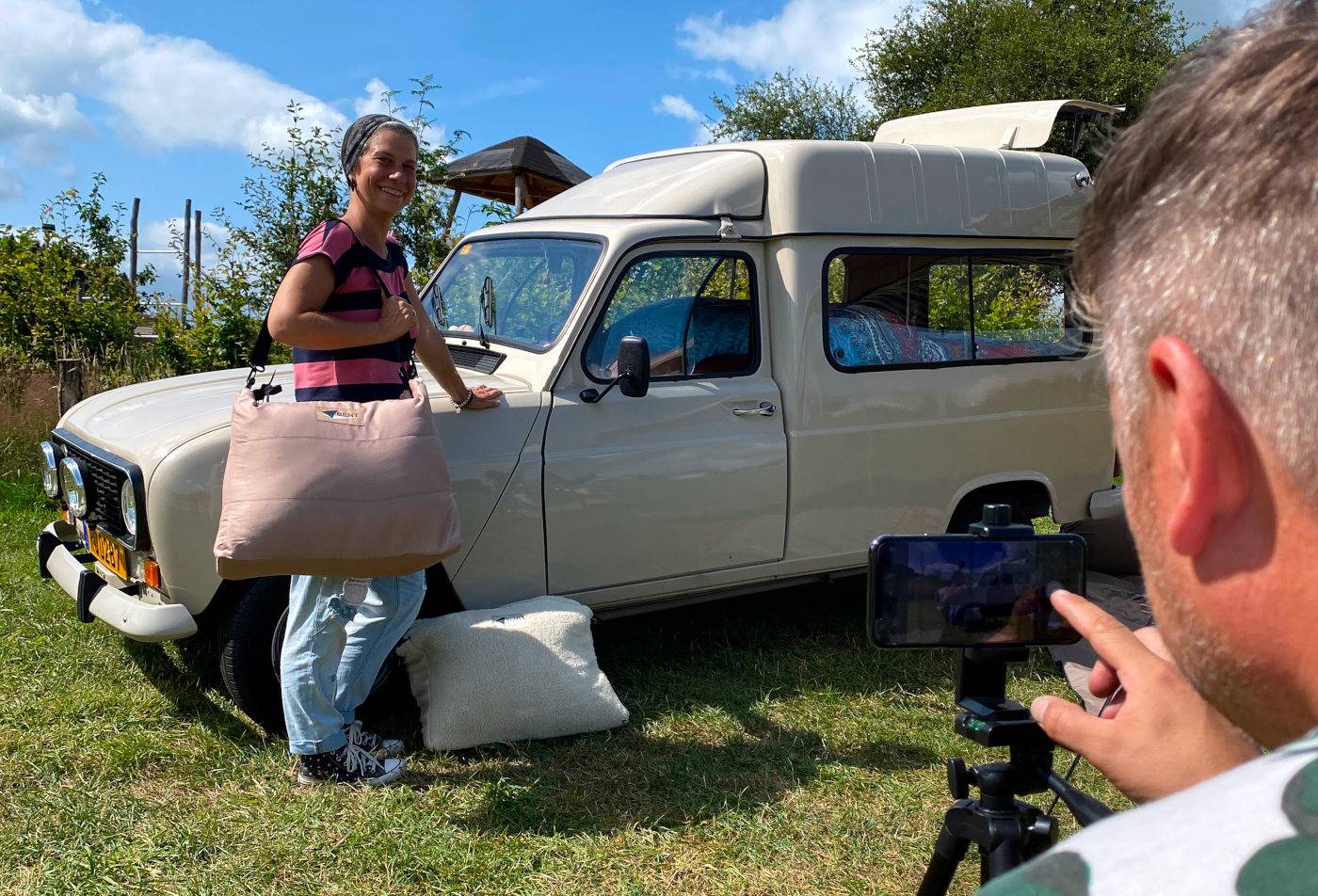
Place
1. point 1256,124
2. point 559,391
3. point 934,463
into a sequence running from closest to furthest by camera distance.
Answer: point 1256,124 → point 559,391 → point 934,463

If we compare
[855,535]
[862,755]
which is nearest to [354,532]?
[862,755]

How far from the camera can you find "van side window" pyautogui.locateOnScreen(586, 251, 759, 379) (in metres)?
4.39

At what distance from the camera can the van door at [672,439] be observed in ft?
13.8

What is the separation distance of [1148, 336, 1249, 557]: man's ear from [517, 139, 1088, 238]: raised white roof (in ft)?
13.3

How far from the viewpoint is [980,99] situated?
72.8ft

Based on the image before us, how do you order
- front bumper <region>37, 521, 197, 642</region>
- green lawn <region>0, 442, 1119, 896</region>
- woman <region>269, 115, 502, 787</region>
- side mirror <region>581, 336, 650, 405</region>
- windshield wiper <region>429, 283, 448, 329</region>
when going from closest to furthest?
1. green lawn <region>0, 442, 1119, 896</region>
2. woman <region>269, 115, 502, 787</region>
3. front bumper <region>37, 521, 197, 642</region>
4. side mirror <region>581, 336, 650, 405</region>
5. windshield wiper <region>429, 283, 448, 329</region>

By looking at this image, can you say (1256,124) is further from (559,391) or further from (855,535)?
(855,535)

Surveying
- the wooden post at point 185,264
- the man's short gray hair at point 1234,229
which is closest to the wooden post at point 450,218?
the wooden post at point 185,264

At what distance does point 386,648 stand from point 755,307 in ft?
6.87

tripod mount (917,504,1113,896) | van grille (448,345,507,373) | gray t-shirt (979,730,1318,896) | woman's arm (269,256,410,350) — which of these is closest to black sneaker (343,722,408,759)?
woman's arm (269,256,410,350)

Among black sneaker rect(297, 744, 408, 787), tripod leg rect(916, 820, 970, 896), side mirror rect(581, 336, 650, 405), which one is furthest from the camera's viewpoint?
side mirror rect(581, 336, 650, 405)

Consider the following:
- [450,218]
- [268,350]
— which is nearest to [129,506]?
[268,350]

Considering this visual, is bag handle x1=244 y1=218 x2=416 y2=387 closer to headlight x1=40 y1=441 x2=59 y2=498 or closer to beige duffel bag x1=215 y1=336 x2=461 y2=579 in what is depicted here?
beige duffel bag x1=215 y1=336 x2=461 y2=579

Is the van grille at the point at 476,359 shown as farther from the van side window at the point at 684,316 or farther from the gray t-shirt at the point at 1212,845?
the gray t-shirt at the point at 1212,845
